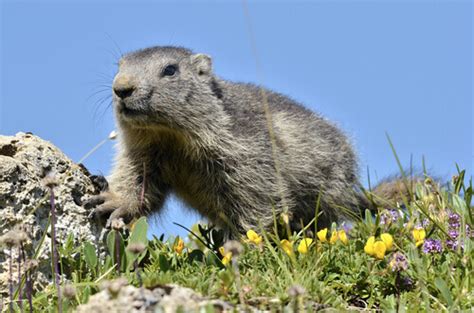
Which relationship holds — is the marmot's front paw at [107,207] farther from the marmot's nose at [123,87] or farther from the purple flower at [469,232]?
the purple flower at [469,232]

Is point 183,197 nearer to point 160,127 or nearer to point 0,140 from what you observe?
point 160,127

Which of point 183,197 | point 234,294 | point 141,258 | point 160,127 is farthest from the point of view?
point 183,197

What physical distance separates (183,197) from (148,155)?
57 centimetres

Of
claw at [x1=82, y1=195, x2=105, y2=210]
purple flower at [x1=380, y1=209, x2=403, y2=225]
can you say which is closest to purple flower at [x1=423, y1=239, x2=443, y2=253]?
purple flower at [x1=380, y1=209, x2=403, y2=225]

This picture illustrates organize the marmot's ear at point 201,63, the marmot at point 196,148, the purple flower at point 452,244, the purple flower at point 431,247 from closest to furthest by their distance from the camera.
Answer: the purple flower at point 431,247
the purple flower at point 452,244
the marmot at point 196,148
the marmot's ear at point 201,63

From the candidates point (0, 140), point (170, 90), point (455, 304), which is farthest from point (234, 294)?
point (170, 90)

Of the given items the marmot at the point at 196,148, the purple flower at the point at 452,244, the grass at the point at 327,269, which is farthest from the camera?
the marmot at the point at 196,148

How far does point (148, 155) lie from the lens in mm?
7621

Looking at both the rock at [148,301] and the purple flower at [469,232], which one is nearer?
the rock at [148,301]

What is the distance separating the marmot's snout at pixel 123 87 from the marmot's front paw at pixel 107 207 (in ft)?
2.87

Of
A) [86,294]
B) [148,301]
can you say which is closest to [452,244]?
[86,294]

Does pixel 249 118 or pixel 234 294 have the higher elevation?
pixel 249 118

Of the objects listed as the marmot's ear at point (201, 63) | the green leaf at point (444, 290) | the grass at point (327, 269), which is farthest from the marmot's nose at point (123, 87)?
the green leaf at point (444, 290)

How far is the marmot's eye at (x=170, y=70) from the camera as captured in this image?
740 cm
